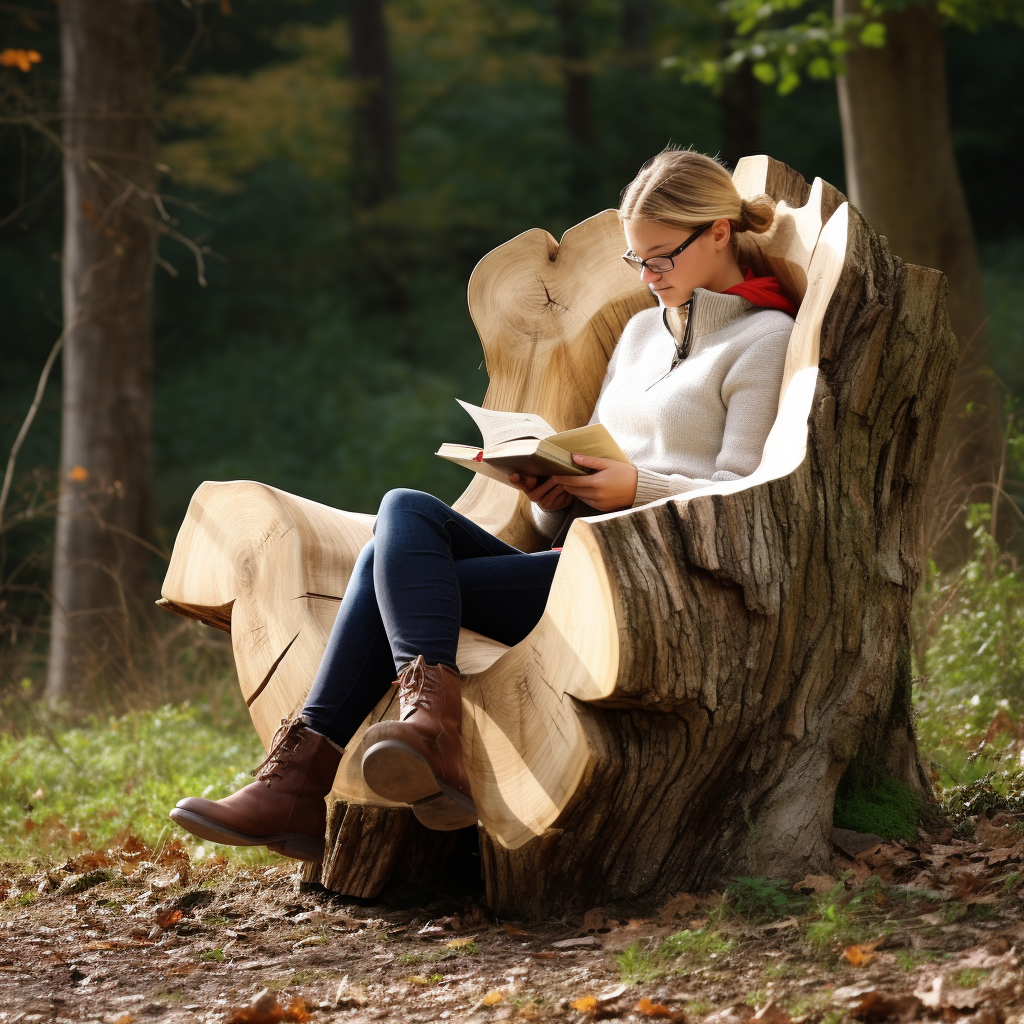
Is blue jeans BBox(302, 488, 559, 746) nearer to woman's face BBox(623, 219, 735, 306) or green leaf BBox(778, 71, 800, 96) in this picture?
woman's face BBox(623, 219, 735, 306)

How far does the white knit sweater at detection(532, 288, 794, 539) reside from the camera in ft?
8.95

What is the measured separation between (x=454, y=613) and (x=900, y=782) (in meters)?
1.19

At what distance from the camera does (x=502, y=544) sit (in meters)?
2.89

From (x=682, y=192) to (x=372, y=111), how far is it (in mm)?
13539

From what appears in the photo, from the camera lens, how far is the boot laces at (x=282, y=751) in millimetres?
2539

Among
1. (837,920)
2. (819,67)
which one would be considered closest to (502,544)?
(837,920)

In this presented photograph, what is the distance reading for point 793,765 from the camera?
8.34 feet

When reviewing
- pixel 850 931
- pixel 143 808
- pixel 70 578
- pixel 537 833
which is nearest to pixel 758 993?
pixel 850 931

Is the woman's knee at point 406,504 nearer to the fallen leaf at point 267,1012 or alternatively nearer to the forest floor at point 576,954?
the forest floor at point 576,954

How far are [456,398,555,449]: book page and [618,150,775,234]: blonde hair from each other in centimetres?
57

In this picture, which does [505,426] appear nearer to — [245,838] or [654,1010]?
[245,838]

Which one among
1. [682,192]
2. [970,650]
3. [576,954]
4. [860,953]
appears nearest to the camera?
[860,953]

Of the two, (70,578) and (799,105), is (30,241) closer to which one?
A: (70,578)

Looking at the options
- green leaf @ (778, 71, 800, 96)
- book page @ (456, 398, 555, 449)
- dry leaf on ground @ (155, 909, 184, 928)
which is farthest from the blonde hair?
green leaf @ (778, 71, 800, 96)
